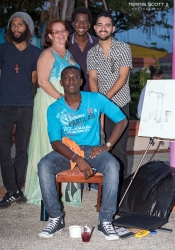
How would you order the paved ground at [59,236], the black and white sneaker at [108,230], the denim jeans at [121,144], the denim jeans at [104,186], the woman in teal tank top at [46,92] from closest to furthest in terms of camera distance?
the paved ground at [59,236] → the black and white sneaker at [108,230] → the denim jeans at [104,186] → the woman in teal tank top at [46,92] → the denim jeans at [121,144]

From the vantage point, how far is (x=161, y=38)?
649 inches

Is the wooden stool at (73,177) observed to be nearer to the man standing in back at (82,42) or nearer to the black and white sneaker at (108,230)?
the black and white sneaker at (108,230)

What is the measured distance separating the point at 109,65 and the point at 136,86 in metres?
8.13

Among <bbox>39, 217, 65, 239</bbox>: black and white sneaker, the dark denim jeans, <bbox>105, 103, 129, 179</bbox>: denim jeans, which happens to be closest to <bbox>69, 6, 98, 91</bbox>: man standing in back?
<bbox>105, 103, 129, 179</bbox>: denim jeans

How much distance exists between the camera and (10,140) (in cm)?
640

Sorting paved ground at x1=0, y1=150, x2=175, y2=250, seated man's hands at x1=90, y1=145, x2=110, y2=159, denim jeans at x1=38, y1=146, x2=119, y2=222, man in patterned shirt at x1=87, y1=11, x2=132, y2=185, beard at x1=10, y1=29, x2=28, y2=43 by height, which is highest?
beard at x1=10, y1=29, x2=28, y2=43

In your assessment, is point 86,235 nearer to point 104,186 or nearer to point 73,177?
point 104,186

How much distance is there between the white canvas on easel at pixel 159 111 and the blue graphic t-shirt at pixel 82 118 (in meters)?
0.27

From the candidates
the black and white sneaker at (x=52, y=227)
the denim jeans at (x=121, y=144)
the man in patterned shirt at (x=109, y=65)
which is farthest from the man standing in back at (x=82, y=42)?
the black and white sneaker at (x=52, y=227)

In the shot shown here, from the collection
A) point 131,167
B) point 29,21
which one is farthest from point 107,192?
point 131,167

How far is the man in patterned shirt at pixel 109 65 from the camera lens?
20.7 feet

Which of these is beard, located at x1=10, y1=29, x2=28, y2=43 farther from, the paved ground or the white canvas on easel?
the paved ground

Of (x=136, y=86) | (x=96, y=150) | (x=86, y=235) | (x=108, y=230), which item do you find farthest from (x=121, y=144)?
(x=136, y=86)

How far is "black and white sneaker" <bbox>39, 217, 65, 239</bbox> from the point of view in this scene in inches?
207
